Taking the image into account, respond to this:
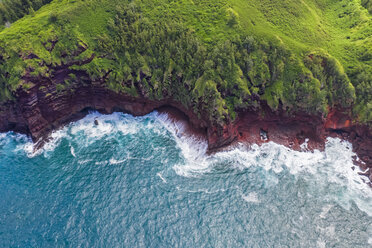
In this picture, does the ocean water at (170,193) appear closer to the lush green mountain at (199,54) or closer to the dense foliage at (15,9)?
the lush green mountain at (199,54)

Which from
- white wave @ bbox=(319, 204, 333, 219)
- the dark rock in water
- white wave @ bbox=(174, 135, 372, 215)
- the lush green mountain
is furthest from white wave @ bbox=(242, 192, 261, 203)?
the lush green mountain

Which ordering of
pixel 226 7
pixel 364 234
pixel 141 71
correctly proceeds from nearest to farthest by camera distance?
pixel 364 234, pixel 141 71, pixel 226 7

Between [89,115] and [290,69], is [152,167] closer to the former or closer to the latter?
[89,115]

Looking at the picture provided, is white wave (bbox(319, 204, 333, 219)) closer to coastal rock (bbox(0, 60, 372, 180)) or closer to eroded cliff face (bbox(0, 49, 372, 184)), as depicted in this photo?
coastal rock (bbox(0, 60, 372, 180))

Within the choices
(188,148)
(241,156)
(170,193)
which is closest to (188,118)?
(188,148)

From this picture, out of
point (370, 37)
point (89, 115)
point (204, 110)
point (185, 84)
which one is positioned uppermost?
point (370, 37)

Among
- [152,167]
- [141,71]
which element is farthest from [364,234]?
[141,71]

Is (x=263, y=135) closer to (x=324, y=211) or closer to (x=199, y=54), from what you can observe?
(x=324, y=211)

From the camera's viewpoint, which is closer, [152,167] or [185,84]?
[152,167]

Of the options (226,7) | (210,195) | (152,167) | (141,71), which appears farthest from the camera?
(226,7)
